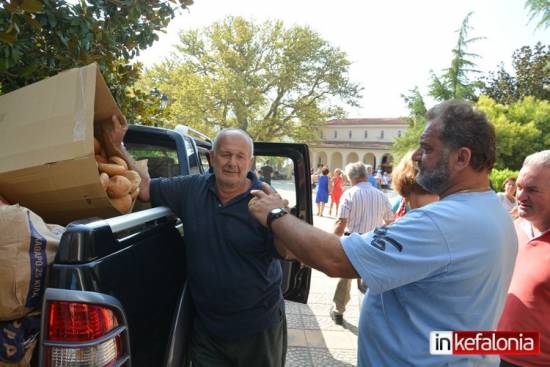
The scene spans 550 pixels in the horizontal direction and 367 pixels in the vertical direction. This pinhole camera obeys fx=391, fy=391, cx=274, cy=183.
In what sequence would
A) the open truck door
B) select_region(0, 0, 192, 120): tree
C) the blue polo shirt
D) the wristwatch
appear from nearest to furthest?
1. the wristwatch
2. the blue polo shirt
3. select_region(0, 0, 192, 120): tree
4. the open truck door

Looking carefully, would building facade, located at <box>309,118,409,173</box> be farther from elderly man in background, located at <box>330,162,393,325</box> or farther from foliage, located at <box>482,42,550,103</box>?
elderly man in background, located at <box>330,162,393,325</box>

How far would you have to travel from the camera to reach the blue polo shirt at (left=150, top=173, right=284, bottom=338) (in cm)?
199

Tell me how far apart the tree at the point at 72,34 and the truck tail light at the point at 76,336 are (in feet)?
6.28

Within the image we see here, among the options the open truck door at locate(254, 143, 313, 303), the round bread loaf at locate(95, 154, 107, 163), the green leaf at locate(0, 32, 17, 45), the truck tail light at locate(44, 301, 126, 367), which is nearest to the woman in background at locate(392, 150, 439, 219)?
the open truck door at locate(254, 143, 313, 303)

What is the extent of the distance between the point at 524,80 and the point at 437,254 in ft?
102

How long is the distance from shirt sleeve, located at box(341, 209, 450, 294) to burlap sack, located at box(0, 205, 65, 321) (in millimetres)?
1007

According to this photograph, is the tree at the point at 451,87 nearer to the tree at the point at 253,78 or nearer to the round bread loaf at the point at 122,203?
the tree at the point at 253,78

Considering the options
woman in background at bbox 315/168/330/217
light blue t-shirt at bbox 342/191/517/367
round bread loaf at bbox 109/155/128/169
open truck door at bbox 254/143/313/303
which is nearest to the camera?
light blue t-shirt at bbox 342/191/517/367

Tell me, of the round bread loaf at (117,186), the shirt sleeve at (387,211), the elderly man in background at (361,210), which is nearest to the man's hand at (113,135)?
the round bread loaf at (117,186)

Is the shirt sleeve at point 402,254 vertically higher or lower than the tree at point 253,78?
lower

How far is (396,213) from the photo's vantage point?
5105mm

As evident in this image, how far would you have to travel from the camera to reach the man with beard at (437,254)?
129cm

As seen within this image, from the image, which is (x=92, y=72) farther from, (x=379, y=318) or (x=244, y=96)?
(x=244, y=96)

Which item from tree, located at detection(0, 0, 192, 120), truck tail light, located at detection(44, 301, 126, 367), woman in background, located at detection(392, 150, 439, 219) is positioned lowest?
truck tail light, located at detection(44, 301, 126, 367)
